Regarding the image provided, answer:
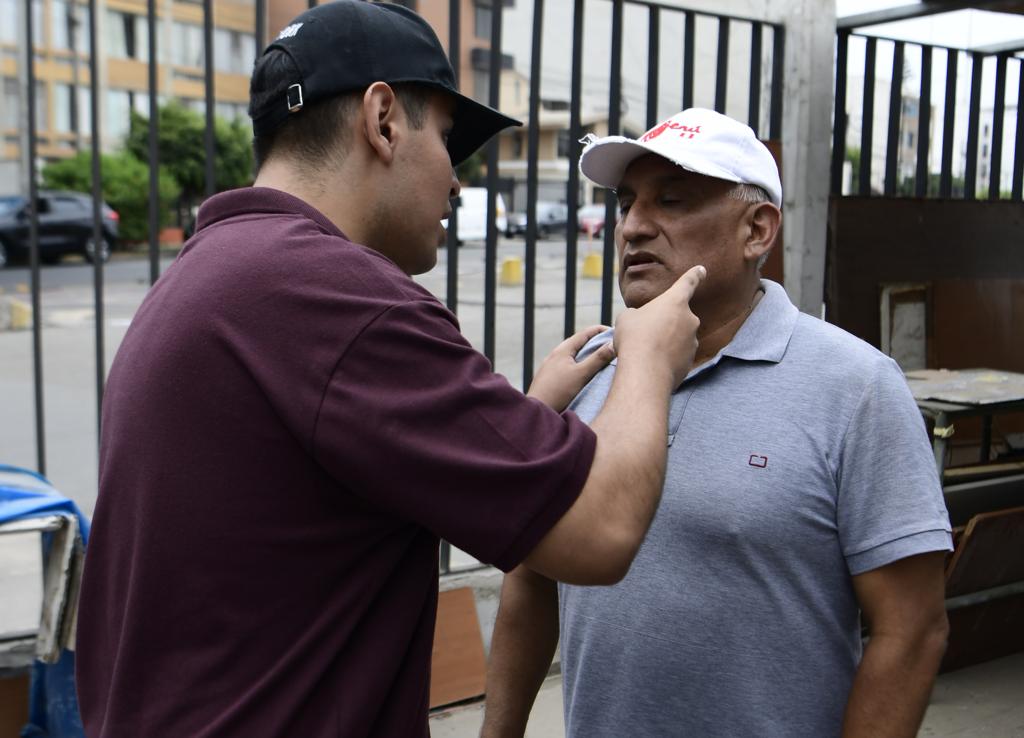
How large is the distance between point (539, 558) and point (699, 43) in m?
3.94

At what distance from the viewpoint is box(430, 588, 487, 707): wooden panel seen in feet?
12.5

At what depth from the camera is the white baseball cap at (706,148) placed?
73.7 inches

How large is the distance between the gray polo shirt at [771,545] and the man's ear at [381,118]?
30.2 inches

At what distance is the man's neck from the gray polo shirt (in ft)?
0.41

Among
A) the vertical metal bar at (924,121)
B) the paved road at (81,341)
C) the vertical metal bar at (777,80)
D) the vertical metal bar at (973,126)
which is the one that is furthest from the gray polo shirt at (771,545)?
the paved road at (81,341)

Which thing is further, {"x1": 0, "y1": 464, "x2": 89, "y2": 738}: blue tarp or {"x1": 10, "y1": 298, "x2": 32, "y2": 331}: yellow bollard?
{"x1": 10, "y1": 298, "x2": 32, "y2": 331}: yellow bollard

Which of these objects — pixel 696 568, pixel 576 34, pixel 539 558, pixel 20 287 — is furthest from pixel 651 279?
pixel 20 287

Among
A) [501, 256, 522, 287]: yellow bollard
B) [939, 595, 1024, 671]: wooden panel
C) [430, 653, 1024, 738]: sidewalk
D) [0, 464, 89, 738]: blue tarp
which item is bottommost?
[430, 653, 1024, 738]: sidewalk

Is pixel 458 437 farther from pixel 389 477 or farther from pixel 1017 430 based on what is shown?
pixel 1017 430

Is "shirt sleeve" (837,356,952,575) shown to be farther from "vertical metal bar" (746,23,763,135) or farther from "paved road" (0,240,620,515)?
"paved road" (0,240,620,515)

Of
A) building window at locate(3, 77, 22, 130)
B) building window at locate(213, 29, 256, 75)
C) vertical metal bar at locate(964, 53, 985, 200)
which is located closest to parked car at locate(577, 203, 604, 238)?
building window at locate(213, 29, 256, 75)

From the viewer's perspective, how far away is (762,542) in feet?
5.69

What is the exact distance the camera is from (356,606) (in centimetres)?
129

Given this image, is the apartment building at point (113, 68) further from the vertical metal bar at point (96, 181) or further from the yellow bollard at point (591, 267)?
the vertical metal bar at point (96, 181)
